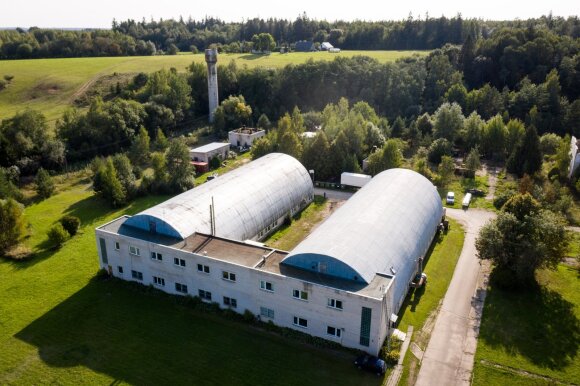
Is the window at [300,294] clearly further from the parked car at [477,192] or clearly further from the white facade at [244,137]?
the white facade at [244,137]

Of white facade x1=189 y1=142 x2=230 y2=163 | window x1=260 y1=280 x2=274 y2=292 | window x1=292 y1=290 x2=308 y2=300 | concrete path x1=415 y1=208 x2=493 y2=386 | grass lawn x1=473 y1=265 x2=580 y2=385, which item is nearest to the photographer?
concrete path x1=415 y1=208 x2=493 y2=386

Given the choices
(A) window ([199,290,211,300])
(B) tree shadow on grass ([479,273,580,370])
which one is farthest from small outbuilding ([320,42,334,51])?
(A) window ([199,290,211,300])

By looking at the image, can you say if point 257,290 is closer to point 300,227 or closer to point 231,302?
point 231,302

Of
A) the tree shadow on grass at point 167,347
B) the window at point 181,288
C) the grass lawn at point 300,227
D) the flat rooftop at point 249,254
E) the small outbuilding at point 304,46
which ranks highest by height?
the small outbuilding at point 304,46

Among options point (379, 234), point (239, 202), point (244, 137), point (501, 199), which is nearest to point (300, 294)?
point (379, 234)

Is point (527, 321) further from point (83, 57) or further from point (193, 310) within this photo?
point (83, 57)

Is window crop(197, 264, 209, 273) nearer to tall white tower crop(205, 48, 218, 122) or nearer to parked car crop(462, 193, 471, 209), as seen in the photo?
parked car crop(462, 193, 471, 209)

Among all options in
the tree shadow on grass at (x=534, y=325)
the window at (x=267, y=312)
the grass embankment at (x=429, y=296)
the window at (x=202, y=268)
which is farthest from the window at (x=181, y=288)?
the tree shadow on grass at (x=534, y=325)
